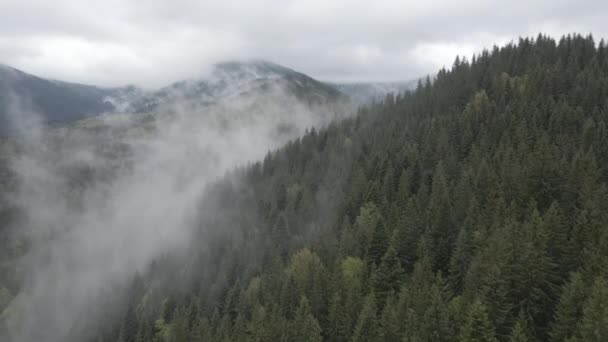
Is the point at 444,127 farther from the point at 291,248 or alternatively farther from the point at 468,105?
the point at 291,248

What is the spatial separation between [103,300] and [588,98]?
7016 inches

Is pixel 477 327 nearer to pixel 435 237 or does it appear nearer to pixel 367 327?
pixel 367 327

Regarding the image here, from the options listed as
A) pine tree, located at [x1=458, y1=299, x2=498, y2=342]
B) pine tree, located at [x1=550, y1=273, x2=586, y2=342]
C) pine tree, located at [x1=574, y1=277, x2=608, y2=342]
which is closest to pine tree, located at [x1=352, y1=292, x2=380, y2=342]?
pine tree, located at [x1=458, y1=299, x2=498, y2=342]

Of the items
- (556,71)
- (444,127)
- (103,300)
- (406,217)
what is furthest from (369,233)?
(103,300)

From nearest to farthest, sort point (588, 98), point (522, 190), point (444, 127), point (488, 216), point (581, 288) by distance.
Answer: point (581, 288), point (488, 216), point (522, 190), point (588, 98), point (444, 127)

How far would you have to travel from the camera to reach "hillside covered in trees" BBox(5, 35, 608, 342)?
206 feet

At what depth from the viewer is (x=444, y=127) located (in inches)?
6048

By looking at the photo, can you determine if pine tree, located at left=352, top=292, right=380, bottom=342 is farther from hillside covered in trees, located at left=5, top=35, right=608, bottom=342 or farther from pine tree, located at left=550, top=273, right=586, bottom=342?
pine tree, located at left=550, top=273, right=586, bottom=342

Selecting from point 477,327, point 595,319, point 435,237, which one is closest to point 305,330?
point 477,327

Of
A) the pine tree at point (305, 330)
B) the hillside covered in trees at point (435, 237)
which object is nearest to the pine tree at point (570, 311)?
the hillside covered in trees at point (435, 237)

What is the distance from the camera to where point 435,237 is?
8981 cm

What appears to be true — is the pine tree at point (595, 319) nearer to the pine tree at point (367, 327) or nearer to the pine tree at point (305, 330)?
the pine tree at point (367, 327)

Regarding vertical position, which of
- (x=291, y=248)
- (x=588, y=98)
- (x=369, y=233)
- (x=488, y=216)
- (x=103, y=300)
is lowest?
Result: (x=103, y=300)

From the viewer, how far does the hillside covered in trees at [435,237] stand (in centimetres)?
6278
